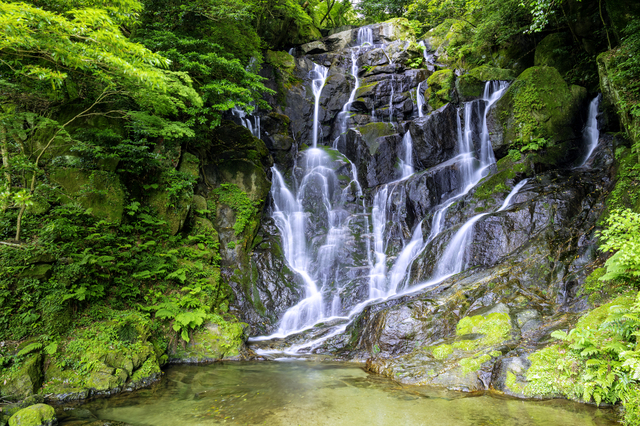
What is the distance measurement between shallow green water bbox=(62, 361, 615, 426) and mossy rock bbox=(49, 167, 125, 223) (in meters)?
4.39

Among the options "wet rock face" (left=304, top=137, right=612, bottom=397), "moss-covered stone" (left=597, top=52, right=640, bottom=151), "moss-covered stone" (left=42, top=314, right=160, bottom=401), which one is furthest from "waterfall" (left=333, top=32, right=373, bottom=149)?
"moss-covered stone" (left=42, top=314, right=160, bottom=401)

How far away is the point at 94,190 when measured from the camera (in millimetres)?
8445

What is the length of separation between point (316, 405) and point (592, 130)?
539 inches

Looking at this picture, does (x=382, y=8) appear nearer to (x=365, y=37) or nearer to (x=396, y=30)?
(x=396, y=30)

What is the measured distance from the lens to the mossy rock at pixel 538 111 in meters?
12.4

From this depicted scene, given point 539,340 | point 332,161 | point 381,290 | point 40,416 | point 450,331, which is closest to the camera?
point 40,416

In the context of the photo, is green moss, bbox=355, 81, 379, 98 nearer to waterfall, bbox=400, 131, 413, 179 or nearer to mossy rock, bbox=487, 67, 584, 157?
waterfall, bbox=400, 131, 413, 179

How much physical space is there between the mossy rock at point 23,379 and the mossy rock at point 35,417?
935mm

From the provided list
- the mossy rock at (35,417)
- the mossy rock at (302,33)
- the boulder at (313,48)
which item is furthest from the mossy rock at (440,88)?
the mossy rock at (35,417)

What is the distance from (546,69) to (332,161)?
925 centimetres

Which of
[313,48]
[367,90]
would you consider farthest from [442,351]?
[313,48]

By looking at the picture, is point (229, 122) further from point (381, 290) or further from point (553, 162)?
point (553, 162)

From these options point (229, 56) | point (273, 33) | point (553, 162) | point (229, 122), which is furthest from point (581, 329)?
point (273, 33)

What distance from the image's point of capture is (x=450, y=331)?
25.4 ft
